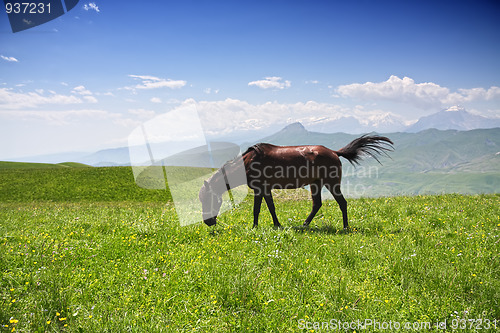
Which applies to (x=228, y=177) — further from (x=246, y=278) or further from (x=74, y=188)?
(x=74, y=188)

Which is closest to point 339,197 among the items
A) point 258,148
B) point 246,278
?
point 258,148

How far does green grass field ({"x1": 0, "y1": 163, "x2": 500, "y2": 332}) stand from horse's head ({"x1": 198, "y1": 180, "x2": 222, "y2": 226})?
0.34m

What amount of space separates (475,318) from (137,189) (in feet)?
103

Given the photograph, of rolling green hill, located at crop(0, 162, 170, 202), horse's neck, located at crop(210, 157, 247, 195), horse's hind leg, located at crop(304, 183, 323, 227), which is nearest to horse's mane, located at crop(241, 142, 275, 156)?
horse's neck, located at crop(210, 157, 247, 195)

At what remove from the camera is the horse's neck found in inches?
371

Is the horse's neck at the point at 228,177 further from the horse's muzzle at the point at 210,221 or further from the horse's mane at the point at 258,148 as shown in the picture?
the horse's muzzle at the point at 210,221

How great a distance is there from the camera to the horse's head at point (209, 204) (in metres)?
9.10

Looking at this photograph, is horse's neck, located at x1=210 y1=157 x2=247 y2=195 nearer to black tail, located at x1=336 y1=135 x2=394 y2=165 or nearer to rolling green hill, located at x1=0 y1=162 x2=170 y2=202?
black tail, located at x1=336 y1=135 x2=394 y2=165

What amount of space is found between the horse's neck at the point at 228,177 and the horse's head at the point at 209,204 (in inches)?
8.4

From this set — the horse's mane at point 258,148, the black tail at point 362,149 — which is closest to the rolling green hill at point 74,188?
the horse's mane at point 258,148

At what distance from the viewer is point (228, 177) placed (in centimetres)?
944

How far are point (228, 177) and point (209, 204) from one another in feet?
3.72

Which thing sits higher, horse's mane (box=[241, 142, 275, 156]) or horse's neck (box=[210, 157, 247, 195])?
horse's mane (box=[241, 142, 275, 156])

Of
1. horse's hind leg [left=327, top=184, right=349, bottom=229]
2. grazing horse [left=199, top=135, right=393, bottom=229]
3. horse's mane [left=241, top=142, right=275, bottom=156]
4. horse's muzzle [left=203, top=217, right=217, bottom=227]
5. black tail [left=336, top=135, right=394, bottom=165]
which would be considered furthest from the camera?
black tail [left=336, top=135, right=394, bottom=165]
